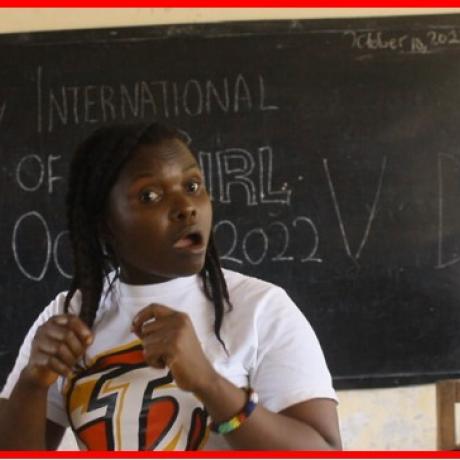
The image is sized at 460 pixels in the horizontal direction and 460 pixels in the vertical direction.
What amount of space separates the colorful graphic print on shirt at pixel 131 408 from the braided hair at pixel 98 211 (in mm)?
69

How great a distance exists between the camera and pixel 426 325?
2.21 meters

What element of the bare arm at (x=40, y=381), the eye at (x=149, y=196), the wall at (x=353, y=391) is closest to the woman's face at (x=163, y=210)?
the eye at (x=149, y=196)

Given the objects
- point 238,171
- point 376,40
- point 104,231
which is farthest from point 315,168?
point 104,231

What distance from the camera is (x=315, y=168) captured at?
222 cm

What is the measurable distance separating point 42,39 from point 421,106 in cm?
113

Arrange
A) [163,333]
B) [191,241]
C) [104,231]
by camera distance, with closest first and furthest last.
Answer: [163,333]
[191,241]
[104,231]

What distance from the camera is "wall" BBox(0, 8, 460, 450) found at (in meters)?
2.23

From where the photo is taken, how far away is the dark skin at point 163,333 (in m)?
0.68

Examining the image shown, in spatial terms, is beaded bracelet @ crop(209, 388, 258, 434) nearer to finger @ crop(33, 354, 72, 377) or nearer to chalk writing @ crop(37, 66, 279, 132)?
finger @ crop(33, 354, 72, 377)

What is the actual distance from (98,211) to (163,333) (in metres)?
0.24

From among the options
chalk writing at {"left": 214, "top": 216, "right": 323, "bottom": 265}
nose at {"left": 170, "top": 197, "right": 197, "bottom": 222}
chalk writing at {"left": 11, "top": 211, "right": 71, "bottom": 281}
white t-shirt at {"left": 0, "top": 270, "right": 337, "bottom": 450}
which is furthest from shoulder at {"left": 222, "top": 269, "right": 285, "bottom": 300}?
chalk writing at {"left": 11, "top": 211, "right": 71, "bottom": 281}

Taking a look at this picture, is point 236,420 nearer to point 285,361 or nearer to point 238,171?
point 285,361

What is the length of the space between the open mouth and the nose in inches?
0.7

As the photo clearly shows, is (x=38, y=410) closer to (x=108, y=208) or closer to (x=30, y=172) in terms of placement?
(x=108, y=208)
